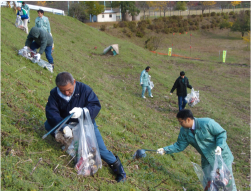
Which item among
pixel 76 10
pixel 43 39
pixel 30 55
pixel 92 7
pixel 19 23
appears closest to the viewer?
pixel 43 39

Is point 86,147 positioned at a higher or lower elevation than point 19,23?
lower

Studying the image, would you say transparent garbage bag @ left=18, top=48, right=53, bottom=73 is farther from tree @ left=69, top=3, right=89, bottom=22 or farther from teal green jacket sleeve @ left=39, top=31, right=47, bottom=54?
tree @ left=69, top=3, right=89, bottom=22

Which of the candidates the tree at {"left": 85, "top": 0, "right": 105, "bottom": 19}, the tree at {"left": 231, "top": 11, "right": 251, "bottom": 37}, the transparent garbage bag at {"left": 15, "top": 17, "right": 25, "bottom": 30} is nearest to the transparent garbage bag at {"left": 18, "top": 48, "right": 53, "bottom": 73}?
the transparent garbage bag at {"left": 15, "top": 17, "right": 25, "bottom": 30}

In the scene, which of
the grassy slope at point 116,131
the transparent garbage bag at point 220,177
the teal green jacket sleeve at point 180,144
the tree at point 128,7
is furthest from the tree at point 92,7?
the transparent garbage bag at point 220,177

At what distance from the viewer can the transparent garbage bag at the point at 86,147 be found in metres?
3.54

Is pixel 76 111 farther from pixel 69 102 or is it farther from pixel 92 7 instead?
pixel 92 7

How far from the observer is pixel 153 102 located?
12.2 metres

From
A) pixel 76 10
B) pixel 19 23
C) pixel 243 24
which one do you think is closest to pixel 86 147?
pixel 19 23

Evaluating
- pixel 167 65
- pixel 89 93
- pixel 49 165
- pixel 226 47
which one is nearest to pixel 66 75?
pixel 89 93

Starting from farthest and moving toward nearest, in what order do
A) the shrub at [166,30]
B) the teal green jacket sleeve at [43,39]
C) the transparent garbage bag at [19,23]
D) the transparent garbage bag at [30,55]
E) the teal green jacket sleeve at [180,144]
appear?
the shrub at [166,30] → the transparent garbage bag at [19,23] → the transparent garbage bag at [30,55] → the teal green jacket sleeve at [43,39] → the teal green jacket sleeve at [180,144]

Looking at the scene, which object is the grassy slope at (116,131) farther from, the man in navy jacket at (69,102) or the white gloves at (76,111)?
the white gloves at (76,111)

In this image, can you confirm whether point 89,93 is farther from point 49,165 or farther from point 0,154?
point 0,154

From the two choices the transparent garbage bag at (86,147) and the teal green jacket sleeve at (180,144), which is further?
the teal green jacket sleeve at (180,144)

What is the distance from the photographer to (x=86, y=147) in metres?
3.57
